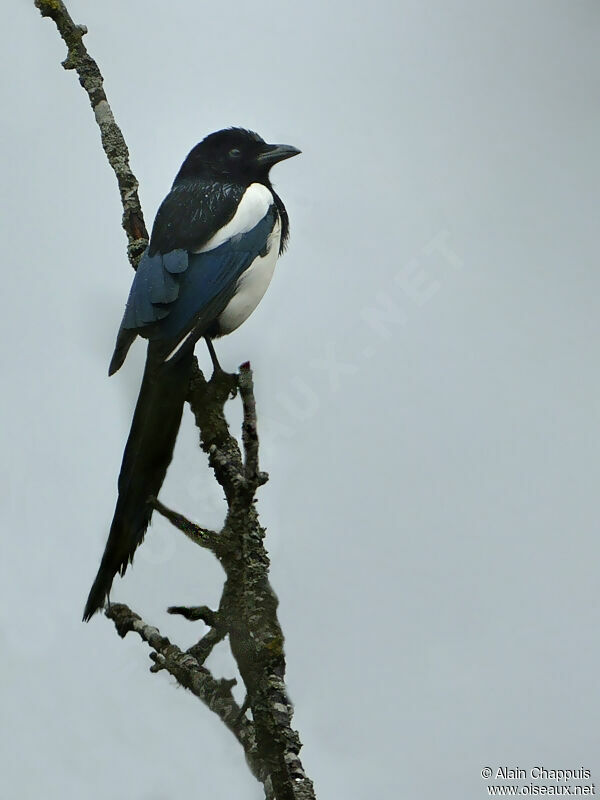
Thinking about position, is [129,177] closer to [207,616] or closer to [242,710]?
[207,616]

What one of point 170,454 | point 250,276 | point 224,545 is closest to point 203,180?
point 250,276

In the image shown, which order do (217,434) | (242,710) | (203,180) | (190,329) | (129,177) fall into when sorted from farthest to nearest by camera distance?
(203,180)
(129,177)
(190,329)
(217,434)
(242,710)

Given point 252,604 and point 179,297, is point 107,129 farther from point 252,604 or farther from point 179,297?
point 252,604

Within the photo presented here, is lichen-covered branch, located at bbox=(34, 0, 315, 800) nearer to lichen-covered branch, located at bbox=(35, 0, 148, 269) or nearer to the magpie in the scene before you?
the magpie

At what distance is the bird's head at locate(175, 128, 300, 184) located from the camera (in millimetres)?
1869

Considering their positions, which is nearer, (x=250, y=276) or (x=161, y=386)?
(x=161, y=386)

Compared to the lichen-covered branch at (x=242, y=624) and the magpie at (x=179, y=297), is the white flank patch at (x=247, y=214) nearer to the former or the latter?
the magpie at (x=179, y=297)

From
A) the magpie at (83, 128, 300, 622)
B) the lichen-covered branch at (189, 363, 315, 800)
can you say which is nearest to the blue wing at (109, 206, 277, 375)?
the magpie at (83, 128, 300, 622)

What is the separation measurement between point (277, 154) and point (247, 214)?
0.15m

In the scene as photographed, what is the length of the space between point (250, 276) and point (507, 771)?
933 millimetres

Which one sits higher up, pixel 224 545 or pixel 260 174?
pixel 260 174

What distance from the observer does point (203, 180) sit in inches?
73.2

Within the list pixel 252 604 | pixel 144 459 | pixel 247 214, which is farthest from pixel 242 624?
pixel 247 214

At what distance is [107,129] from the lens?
5.76 ft
